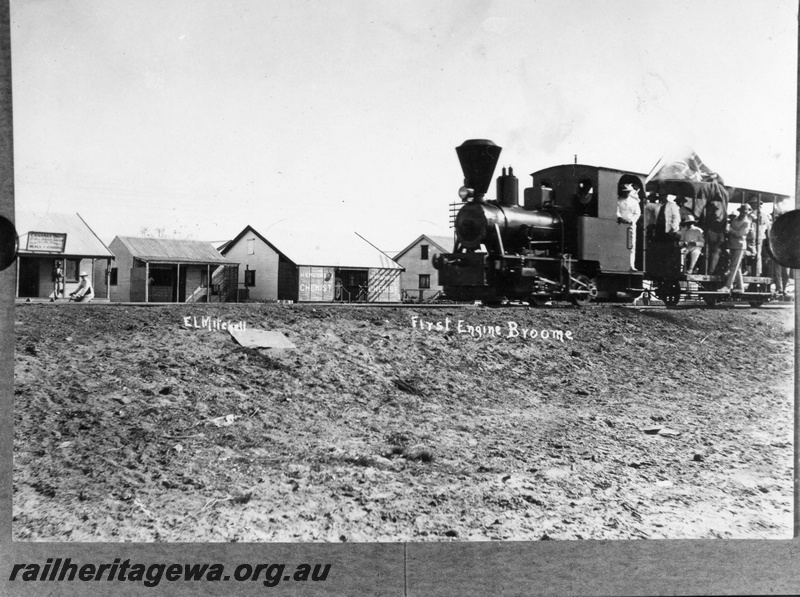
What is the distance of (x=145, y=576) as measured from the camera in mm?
1912

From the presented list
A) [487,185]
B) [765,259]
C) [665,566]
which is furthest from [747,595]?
[487,185]

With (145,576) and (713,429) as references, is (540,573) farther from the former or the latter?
(145,576)

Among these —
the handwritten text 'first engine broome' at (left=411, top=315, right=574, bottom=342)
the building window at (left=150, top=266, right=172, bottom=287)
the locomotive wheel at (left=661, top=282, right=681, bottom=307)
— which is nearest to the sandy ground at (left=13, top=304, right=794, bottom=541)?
the handwritten text 'first engine broome' at (left=411, top=315, right=574, bottom=342)

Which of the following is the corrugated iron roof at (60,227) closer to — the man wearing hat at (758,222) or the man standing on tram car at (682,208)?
the man standing on tram car at (682,208)

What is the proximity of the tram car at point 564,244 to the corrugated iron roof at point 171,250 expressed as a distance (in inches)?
39.1

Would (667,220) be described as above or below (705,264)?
above

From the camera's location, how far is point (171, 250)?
2092mm

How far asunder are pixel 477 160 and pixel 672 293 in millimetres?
1709

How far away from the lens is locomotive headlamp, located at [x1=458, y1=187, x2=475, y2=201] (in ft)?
7.15

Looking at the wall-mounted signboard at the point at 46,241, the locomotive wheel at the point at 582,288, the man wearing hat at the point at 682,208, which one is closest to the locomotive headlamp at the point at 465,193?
the locomotive wheel at the point at 582,288

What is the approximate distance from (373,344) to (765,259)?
2.14 m

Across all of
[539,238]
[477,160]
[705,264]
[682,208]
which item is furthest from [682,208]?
[477,160]

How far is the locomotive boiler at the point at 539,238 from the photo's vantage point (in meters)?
2.42

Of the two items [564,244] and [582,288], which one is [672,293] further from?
[564,244]
